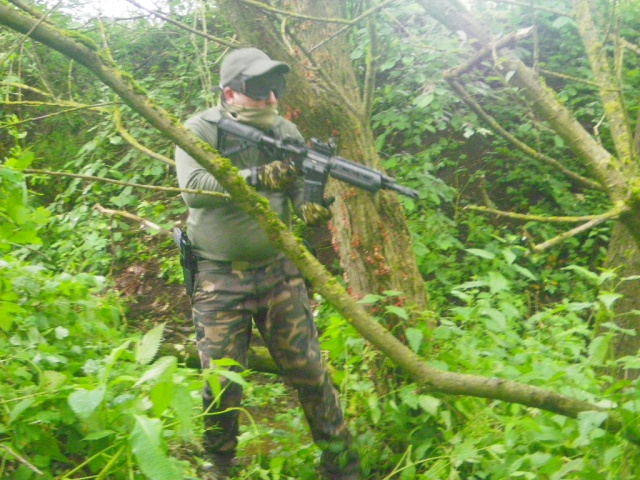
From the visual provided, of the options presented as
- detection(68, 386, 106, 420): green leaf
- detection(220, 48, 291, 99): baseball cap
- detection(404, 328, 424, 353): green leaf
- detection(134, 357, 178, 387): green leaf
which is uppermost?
detection(220, 48, 291, 99): baseball cap

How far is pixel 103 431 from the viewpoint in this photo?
1.99 metres

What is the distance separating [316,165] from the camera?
2.80m

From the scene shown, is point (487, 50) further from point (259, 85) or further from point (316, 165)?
point (259, 85)

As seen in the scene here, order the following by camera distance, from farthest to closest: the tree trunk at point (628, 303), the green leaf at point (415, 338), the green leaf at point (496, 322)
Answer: the tree trunk at point (628, 303) → the green leaf at point (496, 322) → the green leaf at point (415, 338)

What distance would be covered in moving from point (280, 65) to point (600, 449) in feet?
6.59

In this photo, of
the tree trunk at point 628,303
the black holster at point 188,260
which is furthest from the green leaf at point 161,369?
the tree trunk at point 628,303

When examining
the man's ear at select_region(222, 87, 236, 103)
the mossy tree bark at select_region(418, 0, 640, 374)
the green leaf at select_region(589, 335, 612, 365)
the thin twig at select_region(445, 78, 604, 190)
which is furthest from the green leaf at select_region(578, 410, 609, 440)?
the man's ear at select_region(222, 87, 236, 103)

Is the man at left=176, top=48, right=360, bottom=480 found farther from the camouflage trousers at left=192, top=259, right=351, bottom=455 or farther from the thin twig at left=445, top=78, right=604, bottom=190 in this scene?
the thin twig at left=445, top=78, right=604, bottom=190

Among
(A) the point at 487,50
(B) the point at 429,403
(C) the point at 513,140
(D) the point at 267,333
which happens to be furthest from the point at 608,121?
(D) the point at 267,333

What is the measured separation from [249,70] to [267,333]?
1255 millimetres

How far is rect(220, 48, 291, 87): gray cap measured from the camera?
2.83m

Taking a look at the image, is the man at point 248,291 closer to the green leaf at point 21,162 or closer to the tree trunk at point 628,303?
the green leaf at point 21,162

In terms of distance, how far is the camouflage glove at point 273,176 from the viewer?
8.82 ft

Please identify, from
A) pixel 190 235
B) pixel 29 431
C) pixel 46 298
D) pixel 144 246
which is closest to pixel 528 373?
pixel 190 235
